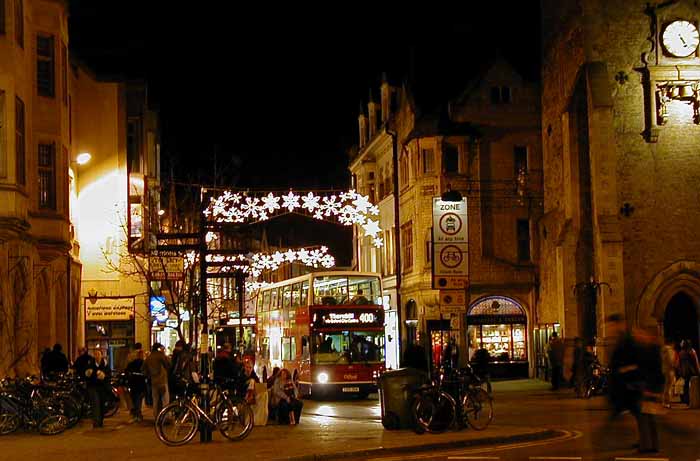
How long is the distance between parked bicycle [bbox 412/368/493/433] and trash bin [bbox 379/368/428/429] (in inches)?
16.0

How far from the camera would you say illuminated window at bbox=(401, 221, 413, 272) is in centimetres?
5328

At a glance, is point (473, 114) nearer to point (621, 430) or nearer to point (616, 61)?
point (616, 61)

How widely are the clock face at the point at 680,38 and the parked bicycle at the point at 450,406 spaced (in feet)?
A: 68.8

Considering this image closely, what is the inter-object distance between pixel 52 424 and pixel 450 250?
9.21m

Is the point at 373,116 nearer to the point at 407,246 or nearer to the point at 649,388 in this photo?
the point at 407,246

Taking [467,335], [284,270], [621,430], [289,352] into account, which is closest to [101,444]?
[621,430]

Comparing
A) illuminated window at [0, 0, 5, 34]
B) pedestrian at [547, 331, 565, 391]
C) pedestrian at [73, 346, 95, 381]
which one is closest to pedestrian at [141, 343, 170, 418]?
pedestrian at [73, 346, 95, 381]

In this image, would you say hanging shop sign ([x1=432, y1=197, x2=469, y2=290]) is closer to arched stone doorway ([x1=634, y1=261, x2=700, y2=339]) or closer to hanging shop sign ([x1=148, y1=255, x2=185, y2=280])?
hanging shop sign ([x1=148, y1=255, x2=185, y2=280])

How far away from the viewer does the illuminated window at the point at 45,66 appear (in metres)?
30.8

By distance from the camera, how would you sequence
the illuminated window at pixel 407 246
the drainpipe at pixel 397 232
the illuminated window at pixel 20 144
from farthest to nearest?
the drainpipe at pixel 397 232 → the illuminated window at pixel 407 246 → the illuminated window at pixel 20 144

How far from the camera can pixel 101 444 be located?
21.2 m

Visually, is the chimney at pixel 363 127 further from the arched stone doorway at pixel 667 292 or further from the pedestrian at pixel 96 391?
the pedestrian at pixel 96 391

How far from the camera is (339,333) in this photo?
→ 37.3 metres

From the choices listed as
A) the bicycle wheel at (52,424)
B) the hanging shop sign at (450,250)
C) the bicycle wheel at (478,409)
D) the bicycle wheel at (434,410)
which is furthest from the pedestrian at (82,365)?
the bicycle wheel at (478,409)
